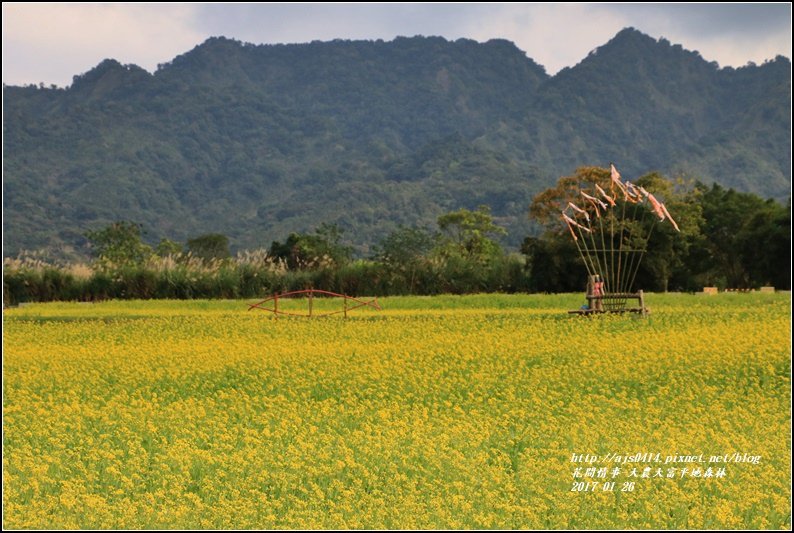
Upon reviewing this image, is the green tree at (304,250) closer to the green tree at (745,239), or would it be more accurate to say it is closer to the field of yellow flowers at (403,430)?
the green tree at (745,239)

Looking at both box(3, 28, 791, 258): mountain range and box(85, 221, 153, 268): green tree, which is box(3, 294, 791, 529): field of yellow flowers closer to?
box(85, 221, 153, 268): green tree

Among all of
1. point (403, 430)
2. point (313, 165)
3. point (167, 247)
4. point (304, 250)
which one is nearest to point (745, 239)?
point (304, 250)

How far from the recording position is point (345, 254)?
53.2 metres

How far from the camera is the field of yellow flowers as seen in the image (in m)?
7.06

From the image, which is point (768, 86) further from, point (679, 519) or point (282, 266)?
point (679, 519)

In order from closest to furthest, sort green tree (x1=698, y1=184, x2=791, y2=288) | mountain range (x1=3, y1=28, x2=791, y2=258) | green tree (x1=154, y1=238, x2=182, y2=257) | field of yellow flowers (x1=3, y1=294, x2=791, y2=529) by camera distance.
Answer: field of yellow flowers (x1=3, y1=294, x2=791, y2=529) < green tree (x1=698, y1=184, x2=791, y2=288) < green tree (x1=154, y1=238, x2=182, y2=257) < mountain range (x1=3, y1=28, x2=791, y2=258)

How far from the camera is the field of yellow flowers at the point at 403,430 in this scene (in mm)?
7059

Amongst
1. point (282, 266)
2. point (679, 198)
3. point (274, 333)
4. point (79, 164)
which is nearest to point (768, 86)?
point (79, 164)

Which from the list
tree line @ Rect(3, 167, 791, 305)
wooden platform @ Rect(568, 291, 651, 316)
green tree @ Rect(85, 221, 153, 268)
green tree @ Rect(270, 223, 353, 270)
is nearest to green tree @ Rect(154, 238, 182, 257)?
green tree @ Rect(85, 221, 153, 268)

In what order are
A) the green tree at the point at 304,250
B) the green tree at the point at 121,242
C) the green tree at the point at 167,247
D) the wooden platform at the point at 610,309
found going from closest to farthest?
the wooden platform at the point at 610,309
the green tree at the point at 304,250
the green tree at the point at 121,242
the green tree at the point at 167,247

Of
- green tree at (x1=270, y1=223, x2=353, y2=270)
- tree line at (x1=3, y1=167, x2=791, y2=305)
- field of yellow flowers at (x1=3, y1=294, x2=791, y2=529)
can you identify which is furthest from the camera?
green tree at (x1=270, y1=223, x2=353, y2=270)

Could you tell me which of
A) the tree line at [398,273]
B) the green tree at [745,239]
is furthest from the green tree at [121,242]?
the green tree at [745,239]

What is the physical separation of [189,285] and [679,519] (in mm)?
24281

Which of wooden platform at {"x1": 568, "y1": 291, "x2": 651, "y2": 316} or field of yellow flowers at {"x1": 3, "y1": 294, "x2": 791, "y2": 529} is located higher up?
wooden platform at {"x1": 568, "y1": 291, "x2": 651, "y2": 316}
